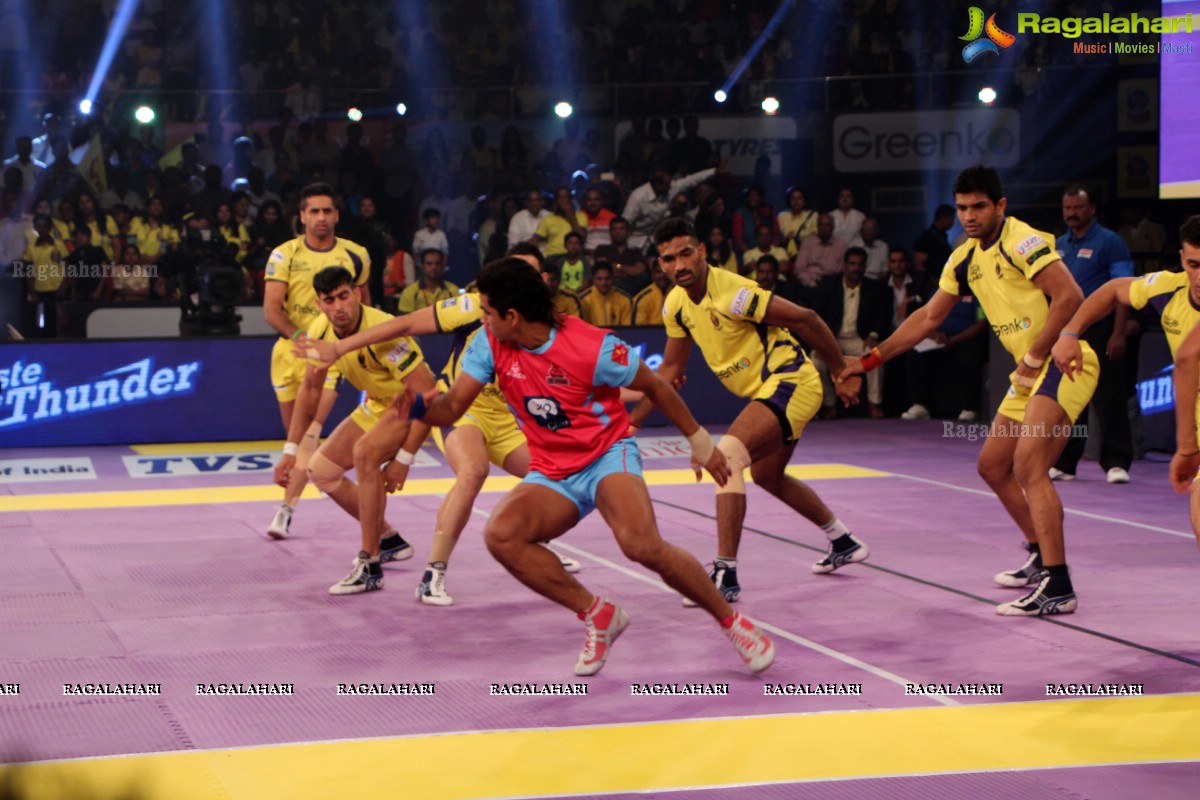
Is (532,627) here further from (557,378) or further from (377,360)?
(377,360)

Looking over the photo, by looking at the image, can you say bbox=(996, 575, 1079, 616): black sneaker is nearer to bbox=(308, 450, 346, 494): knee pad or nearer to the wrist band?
the wrist band

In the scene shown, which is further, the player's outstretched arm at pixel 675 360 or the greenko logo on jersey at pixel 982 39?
the greenko logo on jersey at pixel 982 39

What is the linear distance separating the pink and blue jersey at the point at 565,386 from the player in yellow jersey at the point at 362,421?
1.12 meters

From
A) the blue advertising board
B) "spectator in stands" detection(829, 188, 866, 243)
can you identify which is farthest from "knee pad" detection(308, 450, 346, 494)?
"spectator in stands" detection(829, 188, 866, 243)

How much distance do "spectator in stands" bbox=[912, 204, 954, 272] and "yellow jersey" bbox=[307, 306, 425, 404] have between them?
11.0 m

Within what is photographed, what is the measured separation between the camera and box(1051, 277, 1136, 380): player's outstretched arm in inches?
271

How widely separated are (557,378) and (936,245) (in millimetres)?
13308

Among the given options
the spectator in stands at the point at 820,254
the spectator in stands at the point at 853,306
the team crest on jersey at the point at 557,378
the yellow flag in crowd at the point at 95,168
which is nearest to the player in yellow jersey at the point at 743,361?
the team crest on jersey at the point at 557,378

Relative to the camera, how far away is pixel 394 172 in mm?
19328

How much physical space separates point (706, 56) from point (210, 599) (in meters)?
16.8

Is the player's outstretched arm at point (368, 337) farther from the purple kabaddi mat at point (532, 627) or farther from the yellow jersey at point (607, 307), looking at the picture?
the yellow jersey at point (607, 307)

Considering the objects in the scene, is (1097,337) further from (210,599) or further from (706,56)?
(706,56)

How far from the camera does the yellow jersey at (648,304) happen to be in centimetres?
1759

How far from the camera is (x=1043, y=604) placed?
289 inches
